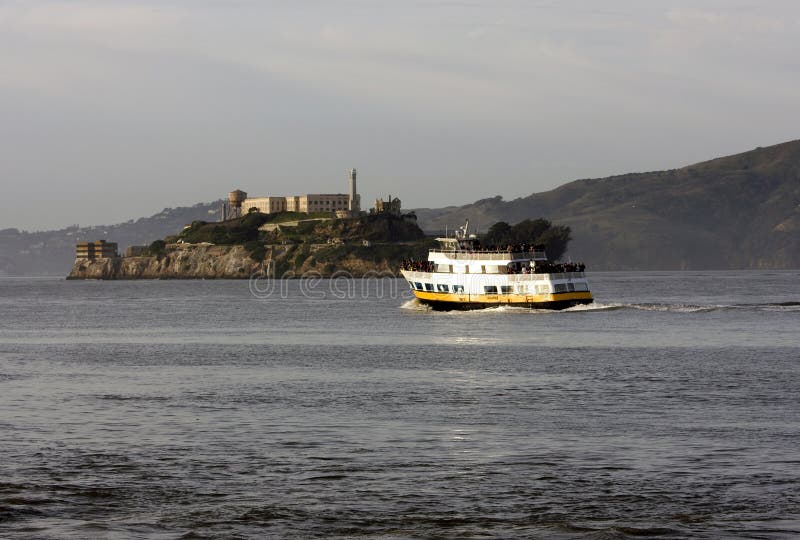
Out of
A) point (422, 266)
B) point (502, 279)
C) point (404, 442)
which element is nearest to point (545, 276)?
point (502, 279)

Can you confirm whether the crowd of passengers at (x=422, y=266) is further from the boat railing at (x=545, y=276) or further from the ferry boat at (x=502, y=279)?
the boat railing at (x=545, y=276)

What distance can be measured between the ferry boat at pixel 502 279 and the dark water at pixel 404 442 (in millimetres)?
40946

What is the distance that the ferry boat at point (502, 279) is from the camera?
11975 cm

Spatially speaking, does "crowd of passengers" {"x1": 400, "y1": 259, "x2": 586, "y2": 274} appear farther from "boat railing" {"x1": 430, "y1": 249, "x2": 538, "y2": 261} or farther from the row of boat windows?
the row of boat windows

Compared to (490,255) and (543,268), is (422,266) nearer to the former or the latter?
(490,255)

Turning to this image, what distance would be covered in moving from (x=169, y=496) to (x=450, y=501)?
731cm

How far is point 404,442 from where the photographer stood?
121ft

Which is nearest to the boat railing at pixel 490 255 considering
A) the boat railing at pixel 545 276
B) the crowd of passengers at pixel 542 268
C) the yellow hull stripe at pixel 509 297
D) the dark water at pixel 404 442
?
the crowd of passengers at pixel 542 268

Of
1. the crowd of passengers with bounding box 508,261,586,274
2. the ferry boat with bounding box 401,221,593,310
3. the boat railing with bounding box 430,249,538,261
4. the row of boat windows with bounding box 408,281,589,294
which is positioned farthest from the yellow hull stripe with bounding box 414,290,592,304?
the boat railing with bounding box 430,249,538,261

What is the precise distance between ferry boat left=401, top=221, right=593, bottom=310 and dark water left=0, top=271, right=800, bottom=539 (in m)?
40.9

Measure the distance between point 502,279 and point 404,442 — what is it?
283 ft

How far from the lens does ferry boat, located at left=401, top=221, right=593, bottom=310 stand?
→ 120 m

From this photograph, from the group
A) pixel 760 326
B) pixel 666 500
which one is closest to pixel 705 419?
pixel 666 500

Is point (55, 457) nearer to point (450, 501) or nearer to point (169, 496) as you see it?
point (169, 496)
